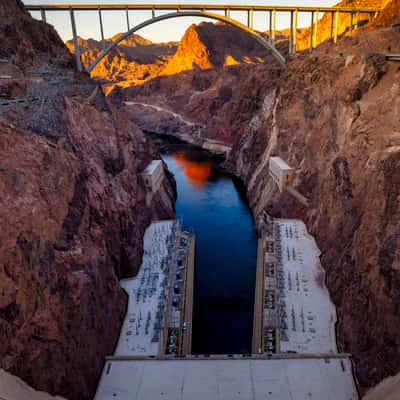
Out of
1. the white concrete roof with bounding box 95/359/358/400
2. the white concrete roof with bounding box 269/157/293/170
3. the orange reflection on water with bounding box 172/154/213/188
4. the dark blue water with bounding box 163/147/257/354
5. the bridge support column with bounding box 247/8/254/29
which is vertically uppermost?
the bridge support column with bounding box 247/8/254/29

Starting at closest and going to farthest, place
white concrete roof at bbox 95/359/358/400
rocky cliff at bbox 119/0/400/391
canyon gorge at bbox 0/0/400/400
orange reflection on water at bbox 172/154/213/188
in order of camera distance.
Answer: canyon gorge at bbox 0/0/400/400
white concrete roof at bbox 95/359/358/400
rocky cliff at bbox 119/0/400/391
orange reflection on water at bbox 172/154/213/188

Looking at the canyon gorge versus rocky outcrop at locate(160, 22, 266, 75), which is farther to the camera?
rocky outcrop at locate(160, 22, 266, 75)

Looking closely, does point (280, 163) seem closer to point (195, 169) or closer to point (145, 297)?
point (145, 297)

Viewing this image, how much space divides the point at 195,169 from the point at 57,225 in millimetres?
61780

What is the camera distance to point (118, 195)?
3603cm

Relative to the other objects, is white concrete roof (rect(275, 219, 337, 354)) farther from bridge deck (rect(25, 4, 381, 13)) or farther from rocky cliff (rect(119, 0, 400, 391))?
bridge deck (rect(25, 4, 381, 13))

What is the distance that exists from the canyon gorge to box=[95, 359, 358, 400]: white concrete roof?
1.23 metres

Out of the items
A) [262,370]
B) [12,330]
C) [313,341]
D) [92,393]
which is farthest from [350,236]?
[12,330]

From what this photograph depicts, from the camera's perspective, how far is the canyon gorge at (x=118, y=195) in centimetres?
1878

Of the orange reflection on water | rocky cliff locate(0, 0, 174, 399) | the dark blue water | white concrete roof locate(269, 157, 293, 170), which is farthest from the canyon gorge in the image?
the orange reflection on water

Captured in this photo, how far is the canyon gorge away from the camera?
18781 mm

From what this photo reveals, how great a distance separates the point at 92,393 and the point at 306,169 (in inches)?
1430

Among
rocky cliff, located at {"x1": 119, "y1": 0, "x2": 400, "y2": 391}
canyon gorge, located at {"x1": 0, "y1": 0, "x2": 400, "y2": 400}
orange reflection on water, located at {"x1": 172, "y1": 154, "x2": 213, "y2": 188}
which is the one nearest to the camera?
canyon gorge, located at {"x1": 0, "y1": 0, "x2": 400, "y2": 400}

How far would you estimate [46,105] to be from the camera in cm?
2898
